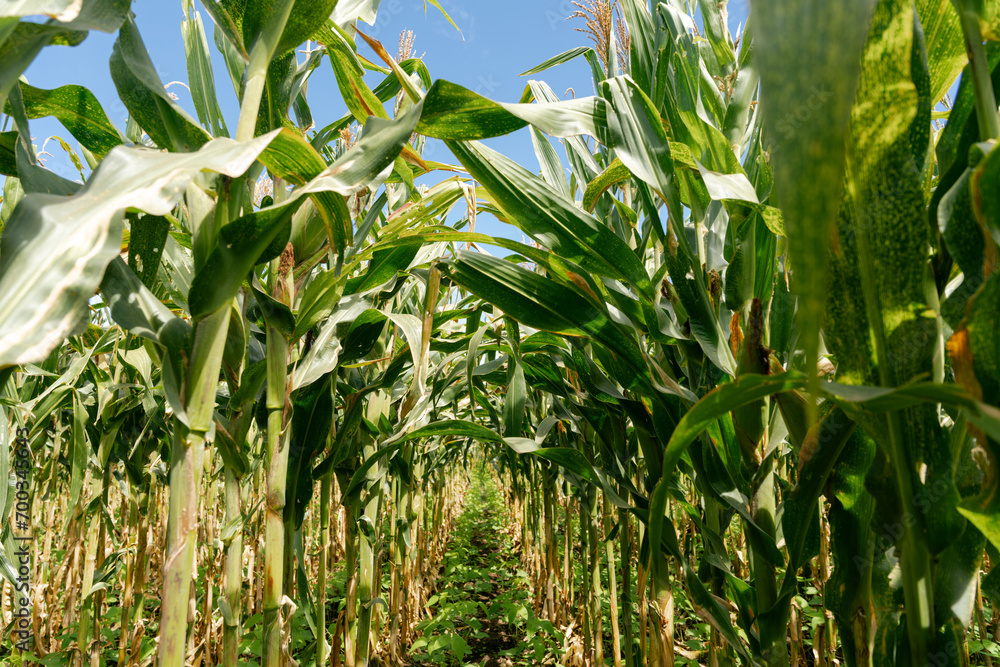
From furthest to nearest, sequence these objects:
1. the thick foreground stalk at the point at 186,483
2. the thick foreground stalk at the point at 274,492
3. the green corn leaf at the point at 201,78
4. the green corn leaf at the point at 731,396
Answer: the green corn leaf at the point at 201,78 < the thick foreground stalk at the point at 274,492 < the thick foreground stalk at the point at 186,483 < the green corn leaf at the point at 731,396

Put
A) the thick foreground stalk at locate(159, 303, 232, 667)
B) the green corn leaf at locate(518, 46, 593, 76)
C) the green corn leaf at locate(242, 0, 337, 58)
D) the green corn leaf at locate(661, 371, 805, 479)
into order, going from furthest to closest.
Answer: the green corn leaf at locate(518, 46, 593, 76) → the green corn leaf at locate(242, 0, 337, 58) → the thick foreground stalk at locate(159, 303, 232, 667) → the green corn leaf at locate(661, 371, 805, 479)

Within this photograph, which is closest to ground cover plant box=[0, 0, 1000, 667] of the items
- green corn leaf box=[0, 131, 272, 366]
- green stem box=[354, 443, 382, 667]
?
green corn leaf box=[0, 131, 272, 366]

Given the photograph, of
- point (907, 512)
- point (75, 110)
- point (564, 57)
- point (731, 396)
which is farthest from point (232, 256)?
point (564, 57)

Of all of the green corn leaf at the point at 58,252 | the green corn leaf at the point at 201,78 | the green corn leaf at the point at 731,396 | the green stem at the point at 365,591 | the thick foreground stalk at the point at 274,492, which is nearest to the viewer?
the green corn leaf at the point at 58,252

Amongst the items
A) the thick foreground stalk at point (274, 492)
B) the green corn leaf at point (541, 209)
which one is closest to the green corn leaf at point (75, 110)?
the thick foreground stalk at point (274, 492)

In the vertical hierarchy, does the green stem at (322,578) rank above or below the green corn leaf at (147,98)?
below

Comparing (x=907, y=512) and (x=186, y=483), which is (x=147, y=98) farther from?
(x=907, y=512)

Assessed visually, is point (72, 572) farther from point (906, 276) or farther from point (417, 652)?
point (906, 276)

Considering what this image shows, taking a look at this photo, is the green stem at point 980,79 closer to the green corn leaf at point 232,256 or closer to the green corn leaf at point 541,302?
the green corn leaf at point 541,302

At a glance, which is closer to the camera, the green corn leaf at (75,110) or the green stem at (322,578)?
the green corn leaf at (75,110)

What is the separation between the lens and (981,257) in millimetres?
411

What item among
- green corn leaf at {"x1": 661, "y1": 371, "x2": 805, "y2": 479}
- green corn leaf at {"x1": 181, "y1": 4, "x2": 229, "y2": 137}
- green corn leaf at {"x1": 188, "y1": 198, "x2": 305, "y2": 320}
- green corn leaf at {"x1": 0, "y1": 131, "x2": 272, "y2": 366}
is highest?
green corn leaf at {"x1": 181, "y1": 4, "x2": 229, "y2": 137}

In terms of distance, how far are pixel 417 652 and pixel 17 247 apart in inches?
107

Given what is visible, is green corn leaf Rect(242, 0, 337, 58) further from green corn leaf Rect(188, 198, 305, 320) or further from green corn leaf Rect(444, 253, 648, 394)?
green corn leaf Rect(444, 253, 648, 394)
